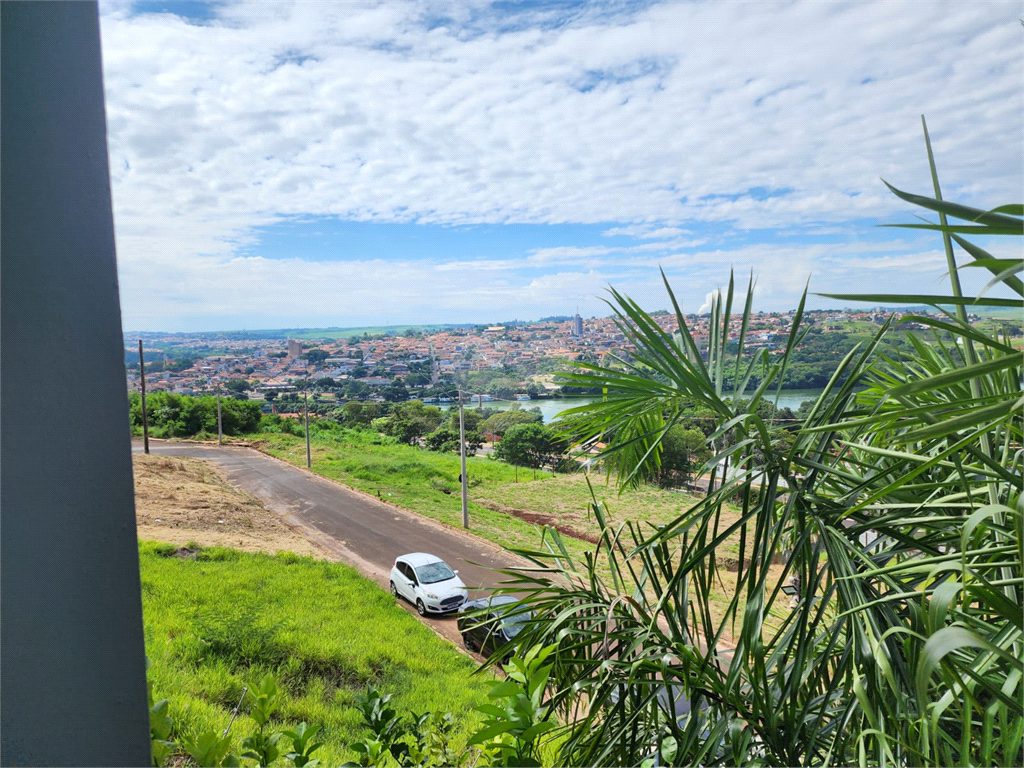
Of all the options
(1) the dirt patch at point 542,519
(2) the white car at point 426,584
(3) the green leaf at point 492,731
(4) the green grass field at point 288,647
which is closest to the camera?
(3) the green leaf at point 492,731

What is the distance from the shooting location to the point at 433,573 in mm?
4871

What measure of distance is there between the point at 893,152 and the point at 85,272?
4266mm

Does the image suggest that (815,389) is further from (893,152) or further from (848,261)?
(848,261)

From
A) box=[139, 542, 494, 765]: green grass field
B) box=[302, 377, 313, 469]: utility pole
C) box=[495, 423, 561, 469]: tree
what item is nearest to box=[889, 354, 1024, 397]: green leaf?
box=[139, 542, 494, 765]: green grass field

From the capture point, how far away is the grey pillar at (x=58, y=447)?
0.35 meters

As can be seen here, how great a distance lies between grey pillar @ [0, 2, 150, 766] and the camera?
0.35 m

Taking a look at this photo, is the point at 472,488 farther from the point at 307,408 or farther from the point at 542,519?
the point at 307,408

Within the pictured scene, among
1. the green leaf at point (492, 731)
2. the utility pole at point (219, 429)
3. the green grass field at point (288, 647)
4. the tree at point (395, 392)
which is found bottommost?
the green grass field at point (288, 647)

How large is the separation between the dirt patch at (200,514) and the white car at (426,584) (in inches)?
51.9

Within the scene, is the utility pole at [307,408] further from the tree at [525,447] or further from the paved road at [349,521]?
the tree at [525,447]

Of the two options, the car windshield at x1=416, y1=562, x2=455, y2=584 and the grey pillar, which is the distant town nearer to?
the car windshield at x1=416, y1=562, x2=455, y2=584

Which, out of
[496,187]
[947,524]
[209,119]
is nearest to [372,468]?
[496,187]

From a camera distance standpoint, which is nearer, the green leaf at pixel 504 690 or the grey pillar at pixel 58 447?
the grey pillar at pixel 58 447

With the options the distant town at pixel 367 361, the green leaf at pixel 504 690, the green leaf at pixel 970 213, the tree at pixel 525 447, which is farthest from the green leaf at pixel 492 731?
the tree at pixel 525 447
